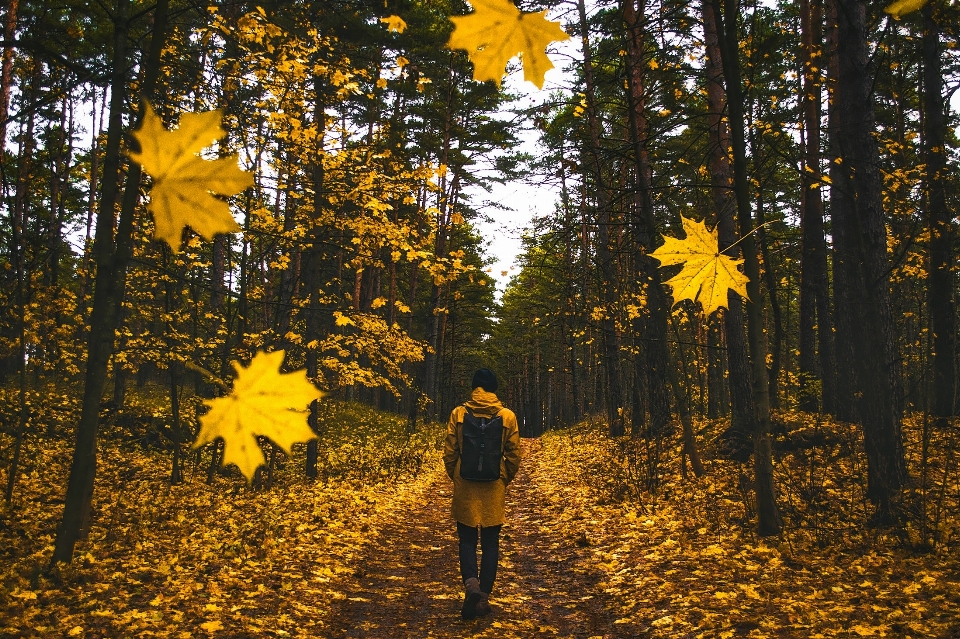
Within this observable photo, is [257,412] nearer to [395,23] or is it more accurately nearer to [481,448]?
[395,23]

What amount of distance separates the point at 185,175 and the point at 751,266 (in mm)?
4418

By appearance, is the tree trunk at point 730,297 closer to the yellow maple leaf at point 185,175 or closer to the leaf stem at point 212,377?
the leaf stem at point 212,377

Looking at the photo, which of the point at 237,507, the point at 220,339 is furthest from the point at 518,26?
the point at 220,339

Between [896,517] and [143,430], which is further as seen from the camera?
[143,430]

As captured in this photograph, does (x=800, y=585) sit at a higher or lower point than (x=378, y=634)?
higher

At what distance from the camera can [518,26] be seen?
0.92 meters

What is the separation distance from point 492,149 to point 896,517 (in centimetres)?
1767

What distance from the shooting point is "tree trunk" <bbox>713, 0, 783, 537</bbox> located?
407 cm

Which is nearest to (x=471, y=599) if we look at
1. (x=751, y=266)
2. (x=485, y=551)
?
(x=485, y=551)

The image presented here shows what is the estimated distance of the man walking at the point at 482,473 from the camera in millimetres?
4676

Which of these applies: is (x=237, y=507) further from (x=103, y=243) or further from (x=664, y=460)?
(x=664, y=460)

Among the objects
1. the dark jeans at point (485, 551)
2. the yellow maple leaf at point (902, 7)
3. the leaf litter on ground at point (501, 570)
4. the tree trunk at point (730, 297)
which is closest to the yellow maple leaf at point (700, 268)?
the yellow maple leaf at point (902, 7)

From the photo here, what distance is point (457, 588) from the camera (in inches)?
211

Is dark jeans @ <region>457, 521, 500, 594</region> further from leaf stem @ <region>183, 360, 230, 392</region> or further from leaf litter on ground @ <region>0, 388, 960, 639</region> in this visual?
leaf stem @ <region>183, 360, 230, 392</region>
